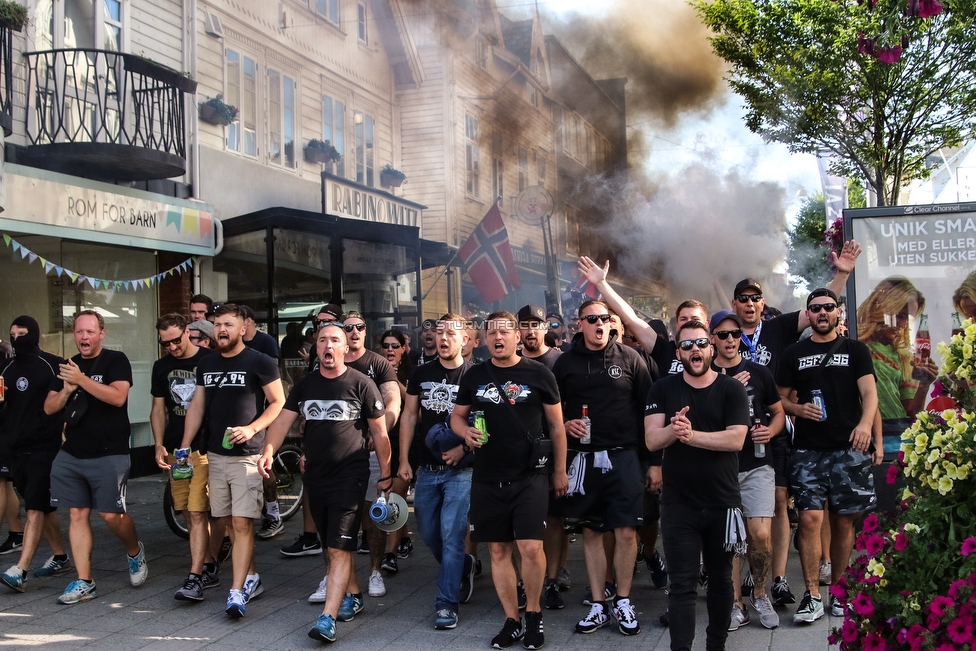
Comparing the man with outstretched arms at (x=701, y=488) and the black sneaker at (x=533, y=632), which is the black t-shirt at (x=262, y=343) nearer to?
the black sneaker at (x=533, y=632)

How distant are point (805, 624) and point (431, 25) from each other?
12405 millimetres

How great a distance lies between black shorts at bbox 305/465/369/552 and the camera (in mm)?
4812

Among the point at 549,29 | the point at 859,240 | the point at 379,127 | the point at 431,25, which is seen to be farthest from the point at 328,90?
the point at 859,240

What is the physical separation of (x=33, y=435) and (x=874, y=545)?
5181mm

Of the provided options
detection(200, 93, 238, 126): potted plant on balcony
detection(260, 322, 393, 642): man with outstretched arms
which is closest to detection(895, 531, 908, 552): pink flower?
detection(260, 322, 393, 642): man with outstretched arms

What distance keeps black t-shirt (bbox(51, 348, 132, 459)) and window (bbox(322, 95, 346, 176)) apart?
27.7 feet

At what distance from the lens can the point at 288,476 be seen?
332 inches

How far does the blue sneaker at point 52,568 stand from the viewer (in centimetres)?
608

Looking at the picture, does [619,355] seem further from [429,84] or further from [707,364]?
[429,84]

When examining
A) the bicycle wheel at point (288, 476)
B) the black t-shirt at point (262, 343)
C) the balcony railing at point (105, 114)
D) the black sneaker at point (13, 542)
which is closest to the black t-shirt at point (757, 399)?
the black t-shirt at point (262, 343)

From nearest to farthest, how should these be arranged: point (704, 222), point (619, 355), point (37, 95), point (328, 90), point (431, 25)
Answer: point (619, 355) → point (37, 95) → point (328, 90) → point (431, 25) → point (704, 222)

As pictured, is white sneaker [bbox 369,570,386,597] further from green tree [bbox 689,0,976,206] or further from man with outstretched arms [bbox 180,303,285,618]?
green tree [bbox 689,0,976,206]

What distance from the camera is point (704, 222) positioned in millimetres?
16734

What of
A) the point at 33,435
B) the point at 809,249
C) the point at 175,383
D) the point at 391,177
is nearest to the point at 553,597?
the point at 175,383
